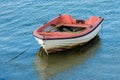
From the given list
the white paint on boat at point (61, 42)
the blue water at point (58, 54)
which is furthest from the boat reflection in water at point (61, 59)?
the white paint on boat at point (61, 42)

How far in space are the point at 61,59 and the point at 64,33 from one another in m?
1.29

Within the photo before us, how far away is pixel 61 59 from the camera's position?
18.6 metres

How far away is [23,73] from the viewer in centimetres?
1723

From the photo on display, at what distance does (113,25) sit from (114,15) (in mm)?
1913

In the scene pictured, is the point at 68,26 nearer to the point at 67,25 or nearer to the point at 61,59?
the point at 67,25

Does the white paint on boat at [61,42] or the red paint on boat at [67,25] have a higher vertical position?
the red paint on boat at [67,25]

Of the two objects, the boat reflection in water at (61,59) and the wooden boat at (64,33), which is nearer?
the boat reflection in water at (61,59)

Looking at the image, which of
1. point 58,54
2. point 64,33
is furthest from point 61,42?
point 58,54

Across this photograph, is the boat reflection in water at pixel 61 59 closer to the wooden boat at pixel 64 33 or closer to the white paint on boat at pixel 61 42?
the wooden boat at pixel 64 33

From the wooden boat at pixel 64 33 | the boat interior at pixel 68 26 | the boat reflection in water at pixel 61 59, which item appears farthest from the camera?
the boat interior at pixel 68 26

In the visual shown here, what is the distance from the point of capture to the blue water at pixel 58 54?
17016mm

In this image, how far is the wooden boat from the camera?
1831 cm

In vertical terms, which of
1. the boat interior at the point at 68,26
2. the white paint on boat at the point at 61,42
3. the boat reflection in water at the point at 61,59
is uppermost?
the boat interior at the point at 68,26

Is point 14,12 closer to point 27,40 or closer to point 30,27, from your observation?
point 30,27
